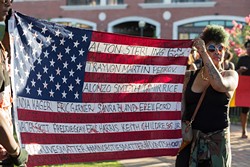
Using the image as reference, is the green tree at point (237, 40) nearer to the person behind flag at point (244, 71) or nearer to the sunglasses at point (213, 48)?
the person behind flag at point (244, 71)

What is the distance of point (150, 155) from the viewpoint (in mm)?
4680

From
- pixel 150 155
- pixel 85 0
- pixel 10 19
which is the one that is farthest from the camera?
pixel 85 0

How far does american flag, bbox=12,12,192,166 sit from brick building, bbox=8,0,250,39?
27555mm

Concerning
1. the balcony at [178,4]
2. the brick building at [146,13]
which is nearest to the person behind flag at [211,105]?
the brick building at [146,13]

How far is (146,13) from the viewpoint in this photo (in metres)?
34.0

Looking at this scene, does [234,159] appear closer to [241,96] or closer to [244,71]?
[241,96]

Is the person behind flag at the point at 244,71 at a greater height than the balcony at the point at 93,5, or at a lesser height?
lesser

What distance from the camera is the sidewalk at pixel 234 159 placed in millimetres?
7457

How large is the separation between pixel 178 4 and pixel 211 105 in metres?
29.6

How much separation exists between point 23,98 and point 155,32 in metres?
31.3

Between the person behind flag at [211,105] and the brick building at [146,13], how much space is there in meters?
28.1

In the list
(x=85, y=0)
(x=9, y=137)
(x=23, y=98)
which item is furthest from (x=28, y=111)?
(x=85, y=0)

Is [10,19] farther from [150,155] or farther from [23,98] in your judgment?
[150,155]

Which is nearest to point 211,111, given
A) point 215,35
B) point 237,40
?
point 215,35
